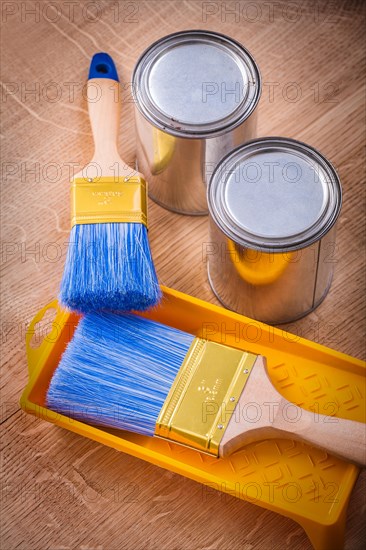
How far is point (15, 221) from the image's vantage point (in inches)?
53.0

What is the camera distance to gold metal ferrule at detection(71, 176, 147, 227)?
1.21 metres

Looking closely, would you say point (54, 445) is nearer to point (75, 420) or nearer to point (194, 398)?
point (75, 420)

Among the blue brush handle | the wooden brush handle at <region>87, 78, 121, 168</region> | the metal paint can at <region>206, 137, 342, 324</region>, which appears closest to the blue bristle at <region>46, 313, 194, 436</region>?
the metal paint can at <region>206, 137, 342, 324</region>

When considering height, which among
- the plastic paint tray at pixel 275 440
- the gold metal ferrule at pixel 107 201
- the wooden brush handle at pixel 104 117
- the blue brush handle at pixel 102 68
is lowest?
the plastic paint tray at pixel 275 440

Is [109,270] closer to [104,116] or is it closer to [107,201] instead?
[107,201]

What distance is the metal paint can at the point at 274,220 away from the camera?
45.8 inches

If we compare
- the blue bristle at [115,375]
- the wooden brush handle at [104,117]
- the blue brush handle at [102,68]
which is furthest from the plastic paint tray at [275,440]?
the blue brush handle at [102,68]

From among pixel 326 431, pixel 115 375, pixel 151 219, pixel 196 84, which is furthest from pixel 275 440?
pixel 196 84

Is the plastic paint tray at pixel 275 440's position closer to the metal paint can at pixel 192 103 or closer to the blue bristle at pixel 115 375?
the blue bristle at pixel 115 375

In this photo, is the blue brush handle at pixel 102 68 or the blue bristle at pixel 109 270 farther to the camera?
the blue brush handle at pixel 102 68

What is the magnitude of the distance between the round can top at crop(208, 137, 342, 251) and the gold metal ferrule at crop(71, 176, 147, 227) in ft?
0.33

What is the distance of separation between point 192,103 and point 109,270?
25cm

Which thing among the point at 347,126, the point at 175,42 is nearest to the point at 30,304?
the point at 175,42

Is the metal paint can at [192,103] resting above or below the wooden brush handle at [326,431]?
above
